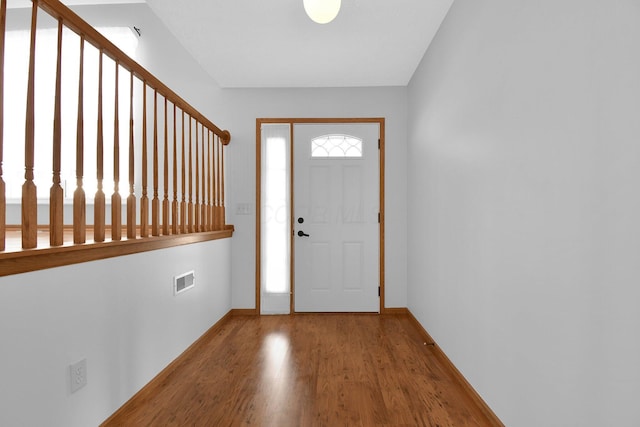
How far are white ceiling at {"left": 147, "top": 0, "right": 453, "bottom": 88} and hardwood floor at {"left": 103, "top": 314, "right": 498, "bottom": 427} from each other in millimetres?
2475

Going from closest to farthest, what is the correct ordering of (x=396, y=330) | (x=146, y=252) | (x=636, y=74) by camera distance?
(x=636, y=74) → (x=146, y=252) → (x=396, y=330)

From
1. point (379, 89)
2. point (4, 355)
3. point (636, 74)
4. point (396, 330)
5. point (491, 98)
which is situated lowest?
point (396, 330)

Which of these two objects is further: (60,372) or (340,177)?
(340,177)

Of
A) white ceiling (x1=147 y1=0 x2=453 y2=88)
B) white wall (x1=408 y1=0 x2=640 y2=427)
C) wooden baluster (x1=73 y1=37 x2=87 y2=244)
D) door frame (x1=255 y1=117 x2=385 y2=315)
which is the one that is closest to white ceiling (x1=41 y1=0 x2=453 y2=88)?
white ceiling (x1=147 y1=0 x2=453 y2=88)

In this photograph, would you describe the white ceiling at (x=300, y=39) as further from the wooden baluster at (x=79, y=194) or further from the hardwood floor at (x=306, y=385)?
the hardwood floor at (x=306, y=385)

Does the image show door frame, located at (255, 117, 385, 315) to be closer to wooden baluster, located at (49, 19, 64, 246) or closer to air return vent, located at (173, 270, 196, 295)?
air return vent, located at (173, 270, 196, 295)

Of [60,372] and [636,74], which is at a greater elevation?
[636,74]

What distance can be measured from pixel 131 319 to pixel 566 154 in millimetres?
2111

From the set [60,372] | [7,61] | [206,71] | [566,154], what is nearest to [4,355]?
[60,372]

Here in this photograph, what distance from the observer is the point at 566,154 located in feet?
4.15

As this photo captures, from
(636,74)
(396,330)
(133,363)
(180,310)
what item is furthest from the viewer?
(396,330)

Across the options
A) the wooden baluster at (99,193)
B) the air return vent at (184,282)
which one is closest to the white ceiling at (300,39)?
the wooden baluster at (99,193)

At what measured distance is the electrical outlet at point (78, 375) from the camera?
5.02 ft

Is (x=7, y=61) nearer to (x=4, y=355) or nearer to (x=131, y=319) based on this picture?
(x=131, y=319)
